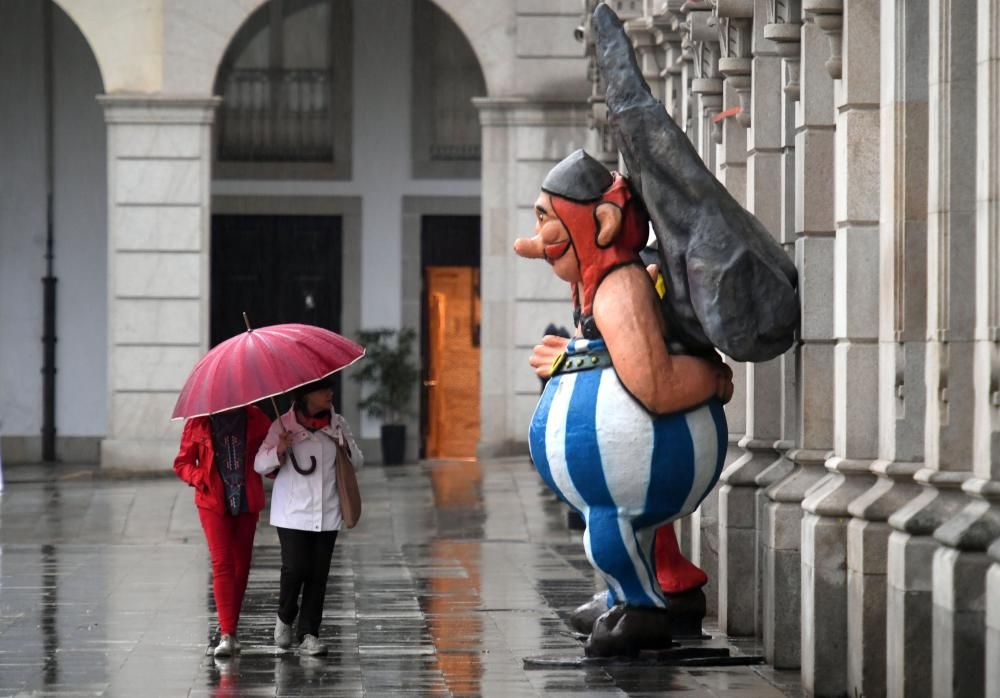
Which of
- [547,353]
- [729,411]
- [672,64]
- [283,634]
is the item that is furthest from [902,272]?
[672,64]

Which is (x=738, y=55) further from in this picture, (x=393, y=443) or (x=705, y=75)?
(x=393, y=443)

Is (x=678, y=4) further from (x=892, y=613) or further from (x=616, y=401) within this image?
(x=892, y=613)

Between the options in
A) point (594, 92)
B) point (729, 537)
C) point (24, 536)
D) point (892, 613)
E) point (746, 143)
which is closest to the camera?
point (892, 613)

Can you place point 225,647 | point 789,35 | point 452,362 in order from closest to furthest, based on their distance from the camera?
point 789,35 < point 225,647 < point 452,362

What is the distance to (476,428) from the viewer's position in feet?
103

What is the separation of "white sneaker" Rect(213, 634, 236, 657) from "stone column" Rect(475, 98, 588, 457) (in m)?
14.8

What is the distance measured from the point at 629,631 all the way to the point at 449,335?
20.9 m

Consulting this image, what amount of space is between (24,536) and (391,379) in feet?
32.5

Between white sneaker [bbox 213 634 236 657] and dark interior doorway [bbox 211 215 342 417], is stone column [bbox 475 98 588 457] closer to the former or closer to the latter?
dark interior doorway [bbox 211 215 342 417]

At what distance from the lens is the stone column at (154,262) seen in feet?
86.6

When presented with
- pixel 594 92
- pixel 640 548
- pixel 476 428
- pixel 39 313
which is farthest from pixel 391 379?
pixel 640 548

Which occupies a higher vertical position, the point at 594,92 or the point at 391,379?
the point at 594,92

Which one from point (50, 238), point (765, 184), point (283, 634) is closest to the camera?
point (283, 634)

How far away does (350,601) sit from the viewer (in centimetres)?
1448
